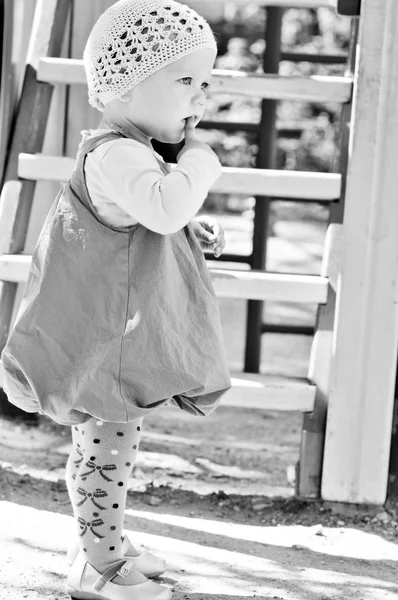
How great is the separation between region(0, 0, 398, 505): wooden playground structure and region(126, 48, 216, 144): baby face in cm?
86

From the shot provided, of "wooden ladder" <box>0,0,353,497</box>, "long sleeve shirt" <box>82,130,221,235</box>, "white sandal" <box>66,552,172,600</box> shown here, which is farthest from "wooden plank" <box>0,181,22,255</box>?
"white sandal" <box>66,552,172,600</box>

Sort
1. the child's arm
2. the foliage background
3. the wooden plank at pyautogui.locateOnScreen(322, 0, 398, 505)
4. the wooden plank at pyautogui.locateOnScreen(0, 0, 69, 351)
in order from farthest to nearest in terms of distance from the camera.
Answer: the foliage background, the wooden plank at pyautogui.locateOnScreen(0, 0, 69, 351), the wooden plank at pyautogui.locateOnScreen(322, 0, 398, 505), the child's arm

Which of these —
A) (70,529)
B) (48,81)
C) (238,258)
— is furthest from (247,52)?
(70,529)

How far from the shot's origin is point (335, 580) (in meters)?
2.42

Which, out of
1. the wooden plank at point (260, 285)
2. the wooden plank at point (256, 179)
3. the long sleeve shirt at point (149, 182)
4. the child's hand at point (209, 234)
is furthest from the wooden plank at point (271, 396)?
the long sleeve shirt at point (149, 182)

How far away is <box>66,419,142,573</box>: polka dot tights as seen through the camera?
2.08 meters

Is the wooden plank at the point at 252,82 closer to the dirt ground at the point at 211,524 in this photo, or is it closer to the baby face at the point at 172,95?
the baby face at the point at 172,95

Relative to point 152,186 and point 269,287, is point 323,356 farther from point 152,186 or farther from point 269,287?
point 152,186

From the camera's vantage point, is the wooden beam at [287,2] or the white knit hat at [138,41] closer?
the white knit hat at [138,41]

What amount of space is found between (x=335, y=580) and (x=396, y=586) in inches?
6.2

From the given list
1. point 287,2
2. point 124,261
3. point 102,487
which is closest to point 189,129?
point 124,261

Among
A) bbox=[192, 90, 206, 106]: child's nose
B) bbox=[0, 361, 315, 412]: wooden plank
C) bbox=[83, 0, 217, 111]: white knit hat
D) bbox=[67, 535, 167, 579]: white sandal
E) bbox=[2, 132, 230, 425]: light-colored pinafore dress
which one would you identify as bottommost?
bbox=[67, 535, 167, 579]: white sandal

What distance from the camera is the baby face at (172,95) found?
Result: 1966 mm

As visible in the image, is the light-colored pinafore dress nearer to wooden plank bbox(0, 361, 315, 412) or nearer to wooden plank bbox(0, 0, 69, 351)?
wooden plank bbox(0, 361, 315, 412)
